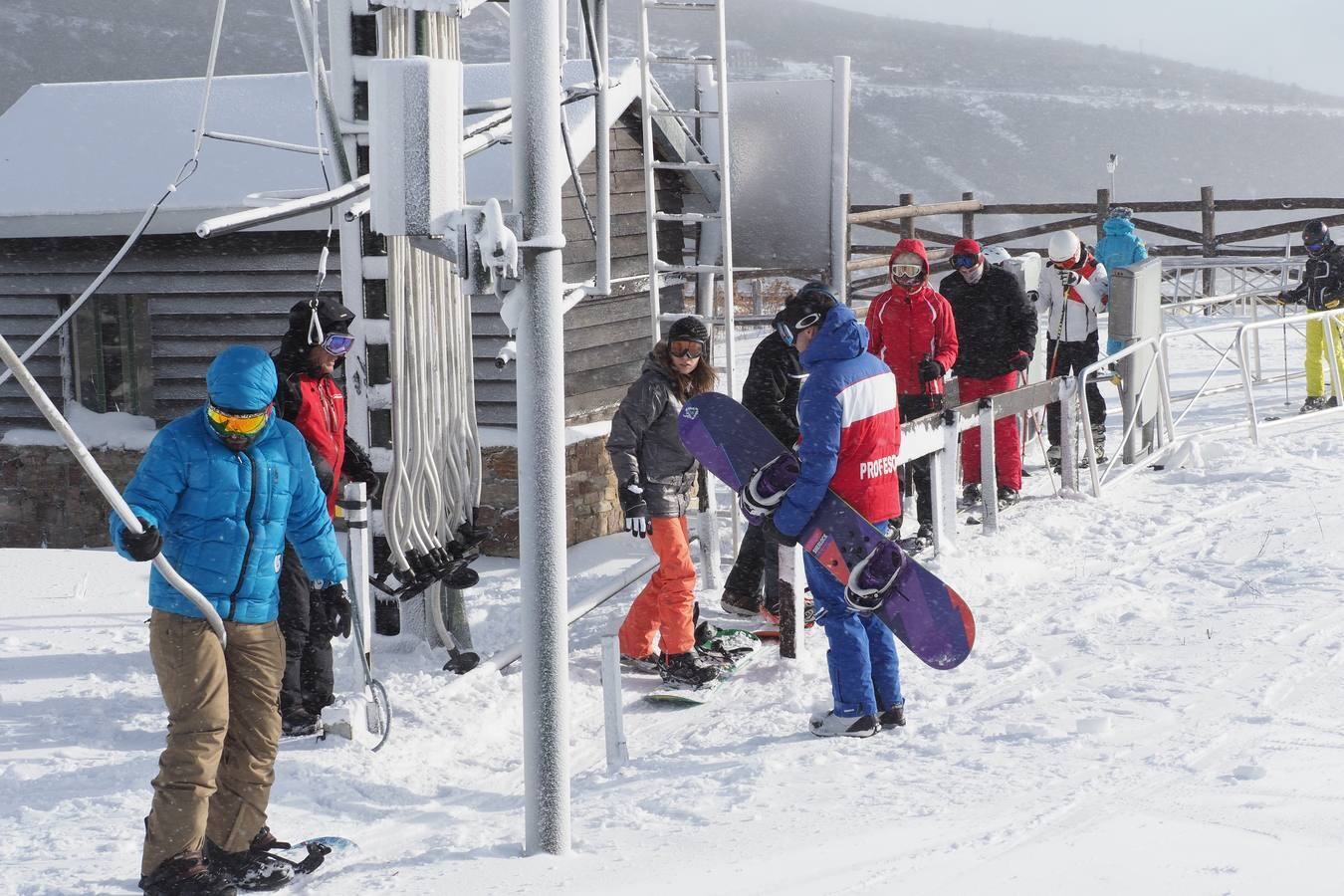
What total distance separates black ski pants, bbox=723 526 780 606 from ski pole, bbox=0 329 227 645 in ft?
11.1

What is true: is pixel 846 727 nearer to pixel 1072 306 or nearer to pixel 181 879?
pixel 181 879

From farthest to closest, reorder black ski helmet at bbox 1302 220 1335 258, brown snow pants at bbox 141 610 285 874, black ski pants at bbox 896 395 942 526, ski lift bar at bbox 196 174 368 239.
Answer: black ski helmet at bbox 1302 220 1335 258
black ski pants at bbox 896 395 942 526
ski lift bar at bbox 196 174 368 239
brown snow pants at bbox 141 610 285 874

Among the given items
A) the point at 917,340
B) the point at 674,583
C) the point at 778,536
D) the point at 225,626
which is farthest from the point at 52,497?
the point at 225,626

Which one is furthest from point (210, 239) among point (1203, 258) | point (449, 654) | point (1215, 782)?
point (1203, 258)

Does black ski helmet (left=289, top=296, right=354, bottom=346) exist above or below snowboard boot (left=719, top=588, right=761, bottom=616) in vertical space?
above

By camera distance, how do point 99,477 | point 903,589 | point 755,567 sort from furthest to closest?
point 755,567, point 903,589, point 99,477

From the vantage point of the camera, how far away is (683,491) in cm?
620

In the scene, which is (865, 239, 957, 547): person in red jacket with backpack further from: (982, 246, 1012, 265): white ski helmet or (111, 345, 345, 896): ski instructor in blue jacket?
(111, 345, 345, 896): ski instructor in blue jacket

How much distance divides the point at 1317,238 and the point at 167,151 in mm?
9606

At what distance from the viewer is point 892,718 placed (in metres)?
5.34

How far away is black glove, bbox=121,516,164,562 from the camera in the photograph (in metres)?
3.60

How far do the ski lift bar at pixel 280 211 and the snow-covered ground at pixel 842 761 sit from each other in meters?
1.96

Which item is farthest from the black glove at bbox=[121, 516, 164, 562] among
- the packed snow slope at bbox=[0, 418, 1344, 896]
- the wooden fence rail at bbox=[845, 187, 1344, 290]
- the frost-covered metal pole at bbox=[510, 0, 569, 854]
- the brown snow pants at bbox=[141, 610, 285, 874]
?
the wooden fence rail at bbox=[845, 187, 1344, 290]

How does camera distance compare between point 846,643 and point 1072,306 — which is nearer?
point 846,643
